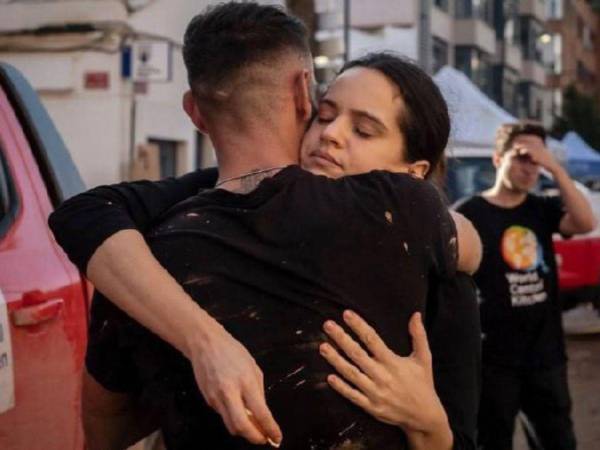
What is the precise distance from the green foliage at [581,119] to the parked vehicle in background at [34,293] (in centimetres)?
4675

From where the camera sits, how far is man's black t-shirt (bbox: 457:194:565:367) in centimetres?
485

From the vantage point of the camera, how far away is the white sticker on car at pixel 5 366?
8.76 feet

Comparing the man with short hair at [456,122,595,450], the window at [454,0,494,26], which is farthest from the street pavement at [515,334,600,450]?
the window at [454,0,494,26]

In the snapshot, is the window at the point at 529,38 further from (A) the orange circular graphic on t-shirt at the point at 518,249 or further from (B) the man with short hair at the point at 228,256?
(B) the man with short hair at the point at 228,256

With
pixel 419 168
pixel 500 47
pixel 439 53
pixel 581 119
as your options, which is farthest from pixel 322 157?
pixel 581 119

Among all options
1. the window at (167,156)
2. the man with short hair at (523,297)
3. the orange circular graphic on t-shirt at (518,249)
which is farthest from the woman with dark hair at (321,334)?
the window at (167,156)

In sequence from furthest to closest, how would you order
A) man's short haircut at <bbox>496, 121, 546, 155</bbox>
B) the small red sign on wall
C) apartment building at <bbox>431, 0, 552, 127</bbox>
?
apartment building at <bbox>431, 0, 552, 127</bbox>
the small red sign on wall
man's short haircut at <bbox>496, 121, 546, 155</bbox>

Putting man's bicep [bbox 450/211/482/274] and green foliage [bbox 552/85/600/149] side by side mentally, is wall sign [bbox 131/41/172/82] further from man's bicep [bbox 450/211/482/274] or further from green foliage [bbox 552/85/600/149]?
green foliage [bbox 552/85/600/149]

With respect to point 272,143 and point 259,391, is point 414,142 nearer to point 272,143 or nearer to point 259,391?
point 272,143

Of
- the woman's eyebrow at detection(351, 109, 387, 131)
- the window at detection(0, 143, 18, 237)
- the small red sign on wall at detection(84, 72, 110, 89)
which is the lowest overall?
the small red sign on wall at detection(84, 72, 110, 89)

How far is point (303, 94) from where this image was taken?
192cm

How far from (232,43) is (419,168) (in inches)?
15.9

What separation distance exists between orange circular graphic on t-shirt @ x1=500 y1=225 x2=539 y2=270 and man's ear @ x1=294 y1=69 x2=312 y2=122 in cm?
312

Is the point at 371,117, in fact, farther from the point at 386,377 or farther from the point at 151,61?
the point at 151,61
